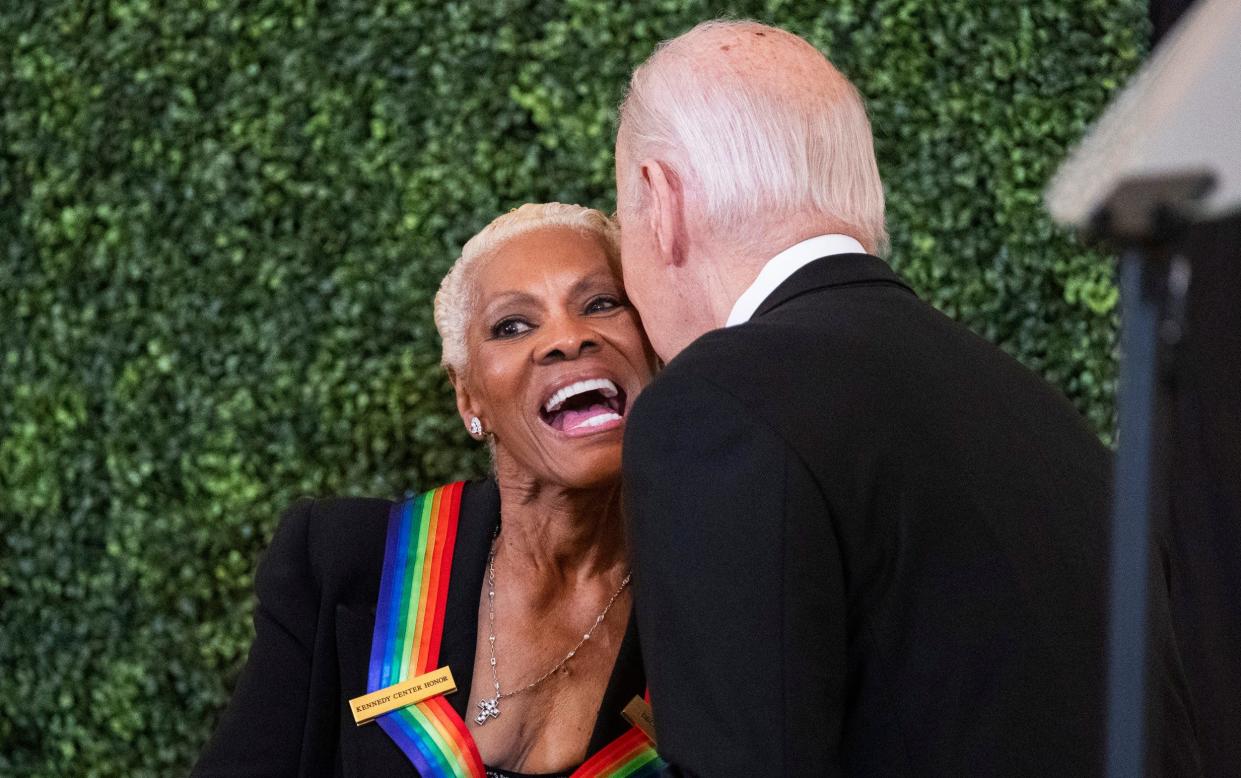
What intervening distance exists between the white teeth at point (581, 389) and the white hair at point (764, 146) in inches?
19.8

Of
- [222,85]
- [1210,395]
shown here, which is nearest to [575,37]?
[222,85]

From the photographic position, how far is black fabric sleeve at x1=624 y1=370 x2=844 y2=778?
1329 millimetres

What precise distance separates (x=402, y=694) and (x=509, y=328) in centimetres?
56

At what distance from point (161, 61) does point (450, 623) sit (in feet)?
6.73

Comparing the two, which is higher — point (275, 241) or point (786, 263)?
point (275, 241)

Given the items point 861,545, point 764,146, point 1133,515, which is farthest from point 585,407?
point 1133,515

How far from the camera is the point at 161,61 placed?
3.66 m

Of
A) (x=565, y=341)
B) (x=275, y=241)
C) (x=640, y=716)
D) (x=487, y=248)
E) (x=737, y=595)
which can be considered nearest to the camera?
(x=737, y=595)

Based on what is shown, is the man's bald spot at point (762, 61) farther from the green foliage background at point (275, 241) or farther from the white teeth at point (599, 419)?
the green foliage background at point (275, 241)

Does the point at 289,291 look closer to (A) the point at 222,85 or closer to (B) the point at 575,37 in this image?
(A) the point at 222,85

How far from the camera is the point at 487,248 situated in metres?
2.32

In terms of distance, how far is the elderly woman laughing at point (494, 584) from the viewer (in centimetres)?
212

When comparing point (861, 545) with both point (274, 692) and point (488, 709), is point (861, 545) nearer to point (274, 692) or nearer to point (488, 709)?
point (488, 709)

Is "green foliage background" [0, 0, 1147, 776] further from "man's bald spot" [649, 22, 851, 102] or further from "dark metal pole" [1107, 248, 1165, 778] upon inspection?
"dark metal pole" [1107, 248, 1165, 778]
